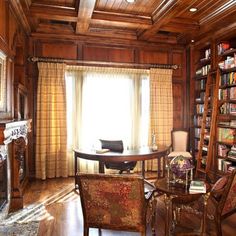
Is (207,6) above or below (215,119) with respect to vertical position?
above

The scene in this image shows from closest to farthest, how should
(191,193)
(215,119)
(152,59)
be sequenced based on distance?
(191,193) → (215,119) → (152,59)

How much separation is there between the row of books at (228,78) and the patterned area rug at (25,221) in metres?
3.51

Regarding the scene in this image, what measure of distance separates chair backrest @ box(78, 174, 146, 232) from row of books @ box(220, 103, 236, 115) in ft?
9.78

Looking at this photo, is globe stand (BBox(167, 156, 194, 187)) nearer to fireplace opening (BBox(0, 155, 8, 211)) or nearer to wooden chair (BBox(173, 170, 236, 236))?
wooden chair (BBox(173, 170, 236, 236))

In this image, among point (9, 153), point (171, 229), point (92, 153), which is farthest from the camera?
point (92, 153)

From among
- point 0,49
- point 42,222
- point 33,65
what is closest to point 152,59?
point 33,65

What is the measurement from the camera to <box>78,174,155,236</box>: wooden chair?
84.6 inches

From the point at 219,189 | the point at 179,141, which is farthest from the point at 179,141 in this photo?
the point at 219,189

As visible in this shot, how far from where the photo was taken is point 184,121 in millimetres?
5766

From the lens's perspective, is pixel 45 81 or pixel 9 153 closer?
pixel 9 153

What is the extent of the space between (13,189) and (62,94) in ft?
6.91

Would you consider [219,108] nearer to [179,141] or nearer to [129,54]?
[179,141]

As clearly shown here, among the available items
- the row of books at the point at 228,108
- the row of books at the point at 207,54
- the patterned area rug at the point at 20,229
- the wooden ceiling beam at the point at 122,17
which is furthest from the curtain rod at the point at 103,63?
the patterned area rug at the point at 20,229

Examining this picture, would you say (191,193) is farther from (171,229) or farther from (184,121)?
(184,121)
